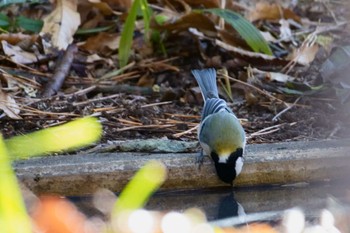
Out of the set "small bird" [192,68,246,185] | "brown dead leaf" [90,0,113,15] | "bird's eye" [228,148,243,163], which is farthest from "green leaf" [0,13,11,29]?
"bird's eye" [228,148,243,163]

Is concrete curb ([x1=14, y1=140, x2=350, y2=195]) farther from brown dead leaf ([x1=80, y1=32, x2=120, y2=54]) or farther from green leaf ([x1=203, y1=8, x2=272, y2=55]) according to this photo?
brown dead leaf ([x1=80, y1=32, x2=120, y2=54])

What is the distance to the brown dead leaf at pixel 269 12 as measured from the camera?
15.3 ft

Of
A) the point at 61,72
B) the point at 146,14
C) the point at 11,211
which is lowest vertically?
the point at 61,72

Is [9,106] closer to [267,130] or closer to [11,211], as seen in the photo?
[267,130]

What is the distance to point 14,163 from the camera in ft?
9.21

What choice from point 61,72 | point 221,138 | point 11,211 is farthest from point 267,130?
point 11,211

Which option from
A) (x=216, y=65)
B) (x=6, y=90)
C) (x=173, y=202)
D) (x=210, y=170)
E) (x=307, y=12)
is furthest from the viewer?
(x=307, y=12)

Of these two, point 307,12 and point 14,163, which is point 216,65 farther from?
point 14,163

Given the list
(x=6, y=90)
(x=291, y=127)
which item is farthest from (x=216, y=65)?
(x=6, y=90)

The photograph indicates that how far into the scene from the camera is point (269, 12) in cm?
472

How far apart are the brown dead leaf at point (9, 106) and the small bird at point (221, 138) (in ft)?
2.71

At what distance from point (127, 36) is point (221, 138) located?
108 cm

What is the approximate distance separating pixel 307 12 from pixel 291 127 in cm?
182

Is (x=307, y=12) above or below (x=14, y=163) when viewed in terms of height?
below
